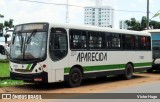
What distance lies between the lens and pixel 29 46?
15336mm

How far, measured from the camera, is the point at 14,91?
47.6 ft

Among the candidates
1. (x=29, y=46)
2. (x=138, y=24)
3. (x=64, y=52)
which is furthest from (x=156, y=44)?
(x=138, y=24)

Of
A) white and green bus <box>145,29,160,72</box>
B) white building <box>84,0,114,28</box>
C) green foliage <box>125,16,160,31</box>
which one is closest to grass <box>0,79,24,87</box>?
white and green bus <box>145,29,160,72</box>

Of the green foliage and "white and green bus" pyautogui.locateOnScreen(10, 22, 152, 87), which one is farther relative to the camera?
the green foliage

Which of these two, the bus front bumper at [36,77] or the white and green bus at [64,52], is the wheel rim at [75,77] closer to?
the white and green bus at [64,52]

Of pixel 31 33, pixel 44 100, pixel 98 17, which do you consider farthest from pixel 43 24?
pixel 98 17

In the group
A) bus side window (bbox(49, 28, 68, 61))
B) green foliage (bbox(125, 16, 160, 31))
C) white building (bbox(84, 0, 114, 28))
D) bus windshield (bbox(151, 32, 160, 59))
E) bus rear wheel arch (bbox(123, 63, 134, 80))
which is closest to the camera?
bus side window (bbox(49, 28, 68, 61))

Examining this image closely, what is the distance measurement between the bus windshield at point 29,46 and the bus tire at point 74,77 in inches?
77.5

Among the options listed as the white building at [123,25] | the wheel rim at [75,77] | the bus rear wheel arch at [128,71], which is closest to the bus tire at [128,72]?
the bus rear wheel arch at [128,71]

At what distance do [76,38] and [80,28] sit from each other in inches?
22.9

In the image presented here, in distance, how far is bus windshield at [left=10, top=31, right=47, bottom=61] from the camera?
49.2 feet

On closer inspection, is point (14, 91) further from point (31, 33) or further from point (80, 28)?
point (80, 28)

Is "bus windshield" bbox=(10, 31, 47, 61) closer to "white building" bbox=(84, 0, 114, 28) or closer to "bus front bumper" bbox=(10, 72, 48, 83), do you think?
"bus front bumper" bbox=(10, 72, 48, 83)

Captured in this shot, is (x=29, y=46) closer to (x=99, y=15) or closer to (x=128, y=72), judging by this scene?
(x=128, y=72)
